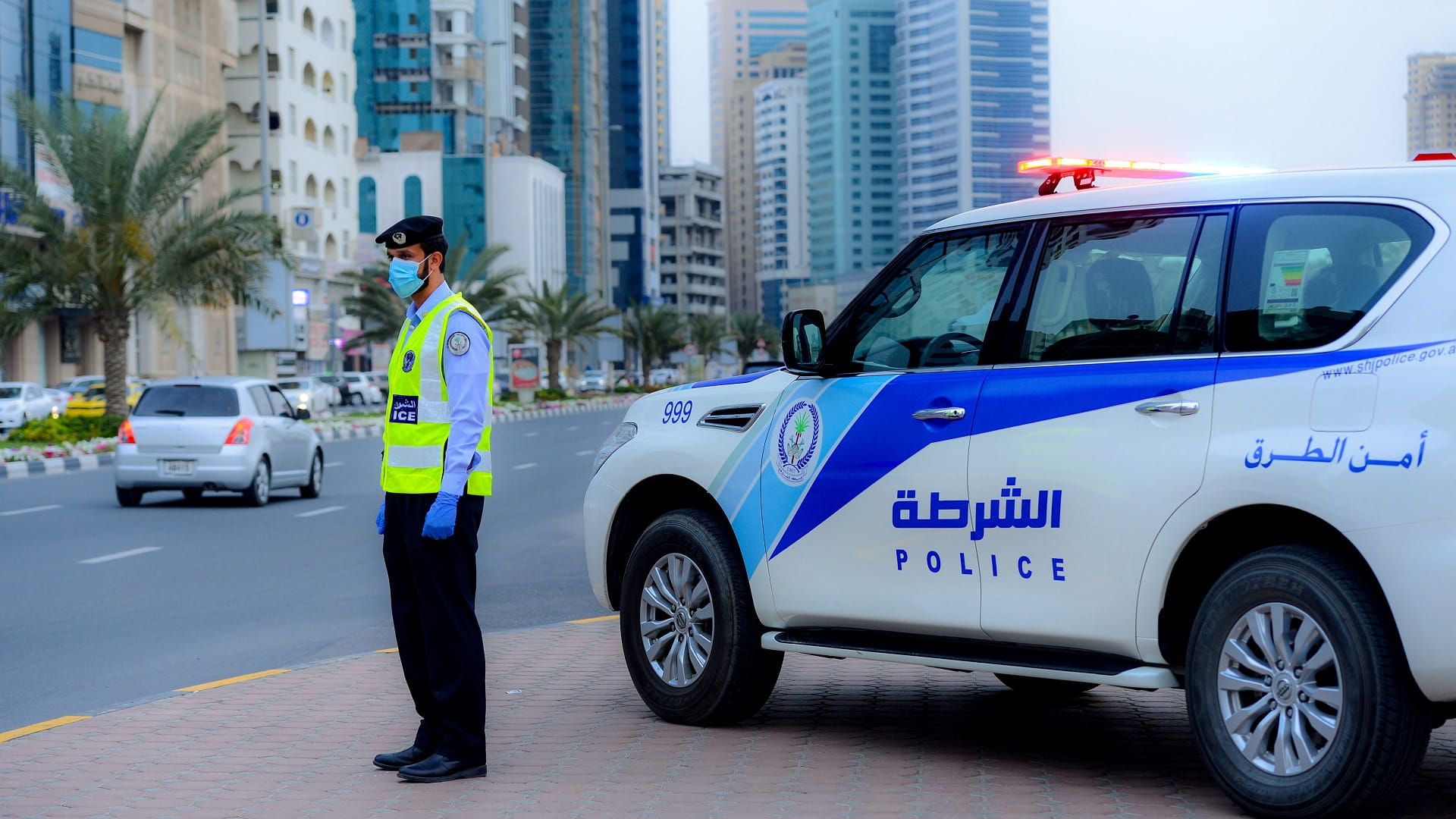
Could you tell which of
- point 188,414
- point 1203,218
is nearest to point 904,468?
point 1203,218

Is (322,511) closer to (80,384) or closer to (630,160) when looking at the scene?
(80,384)

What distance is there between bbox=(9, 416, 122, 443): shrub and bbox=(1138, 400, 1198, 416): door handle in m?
31.5

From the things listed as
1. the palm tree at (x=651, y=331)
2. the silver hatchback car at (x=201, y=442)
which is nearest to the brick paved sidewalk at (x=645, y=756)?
the silver hatchback car at (x=201, y=442)

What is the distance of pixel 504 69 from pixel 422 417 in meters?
136

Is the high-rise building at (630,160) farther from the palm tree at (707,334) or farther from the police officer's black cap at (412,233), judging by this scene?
the police officer's black cap at (412,233)

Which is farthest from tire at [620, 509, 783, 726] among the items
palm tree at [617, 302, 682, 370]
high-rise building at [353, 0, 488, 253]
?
high-rise building at [353, 0, 488, 253]

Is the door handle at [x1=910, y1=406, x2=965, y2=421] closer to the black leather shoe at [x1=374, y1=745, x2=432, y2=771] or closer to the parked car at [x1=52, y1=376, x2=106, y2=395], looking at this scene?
the black leather shoe at [x1=374, y1=745, x2=432, y2=771]

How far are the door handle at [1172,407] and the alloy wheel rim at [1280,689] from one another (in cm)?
62

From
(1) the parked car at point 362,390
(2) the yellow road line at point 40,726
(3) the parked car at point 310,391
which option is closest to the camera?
(2) the yellow road line at point 40,726

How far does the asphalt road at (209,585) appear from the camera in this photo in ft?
30.5

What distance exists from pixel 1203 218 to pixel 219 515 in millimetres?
15937

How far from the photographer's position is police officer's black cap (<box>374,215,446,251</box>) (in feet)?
20.8

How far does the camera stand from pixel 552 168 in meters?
142

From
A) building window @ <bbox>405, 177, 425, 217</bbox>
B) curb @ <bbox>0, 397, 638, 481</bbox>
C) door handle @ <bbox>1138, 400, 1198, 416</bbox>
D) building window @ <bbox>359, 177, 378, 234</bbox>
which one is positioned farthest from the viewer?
building window @ <bbox>359, 177, 378, 234</bbox>
